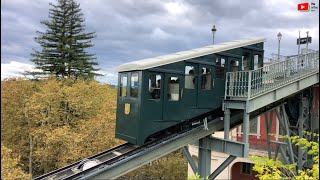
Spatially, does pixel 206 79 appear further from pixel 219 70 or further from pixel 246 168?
pixel 246 168

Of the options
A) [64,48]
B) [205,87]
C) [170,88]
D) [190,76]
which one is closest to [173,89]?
[170,88]

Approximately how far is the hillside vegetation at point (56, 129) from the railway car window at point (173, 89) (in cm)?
1259

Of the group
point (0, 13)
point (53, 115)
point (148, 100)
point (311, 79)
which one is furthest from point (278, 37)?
point (0, 13)

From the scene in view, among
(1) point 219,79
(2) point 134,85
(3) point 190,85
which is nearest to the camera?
(2) point 134,85

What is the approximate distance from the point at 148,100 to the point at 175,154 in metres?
20.7

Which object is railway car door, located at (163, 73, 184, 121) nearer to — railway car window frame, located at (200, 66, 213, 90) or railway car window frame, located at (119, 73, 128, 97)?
railway car window frame, located at (200, 66, 213, 90)

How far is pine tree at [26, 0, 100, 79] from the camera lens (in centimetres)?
4128

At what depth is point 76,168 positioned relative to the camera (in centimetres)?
1040

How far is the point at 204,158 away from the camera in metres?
12.7

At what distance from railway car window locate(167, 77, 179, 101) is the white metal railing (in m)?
2.37

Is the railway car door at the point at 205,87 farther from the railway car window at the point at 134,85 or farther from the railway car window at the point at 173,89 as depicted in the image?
the railway car window at the point at 134,85

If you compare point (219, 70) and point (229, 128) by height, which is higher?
point (219, 70)

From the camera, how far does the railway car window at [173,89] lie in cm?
1056

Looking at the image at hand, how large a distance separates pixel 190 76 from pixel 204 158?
367 centimetres
